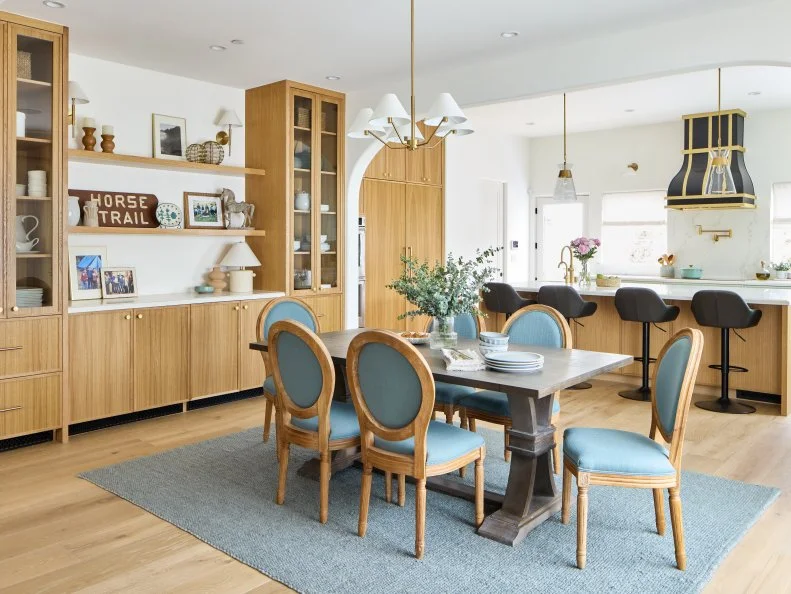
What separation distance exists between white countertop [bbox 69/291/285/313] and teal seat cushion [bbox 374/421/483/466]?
2.36m

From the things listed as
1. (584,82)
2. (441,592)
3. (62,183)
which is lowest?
(441,592)

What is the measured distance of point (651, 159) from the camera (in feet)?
27.2

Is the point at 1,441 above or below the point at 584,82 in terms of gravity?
below

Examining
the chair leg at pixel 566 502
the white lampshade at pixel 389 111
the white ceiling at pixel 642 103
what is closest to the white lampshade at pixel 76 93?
the white lampshade at pixel 389 111

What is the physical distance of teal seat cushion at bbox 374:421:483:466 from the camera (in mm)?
2639

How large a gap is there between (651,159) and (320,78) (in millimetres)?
4662

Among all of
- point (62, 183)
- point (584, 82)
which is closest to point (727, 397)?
point (584, 82)

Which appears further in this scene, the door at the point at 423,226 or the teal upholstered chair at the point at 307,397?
the door at the point at 423,226

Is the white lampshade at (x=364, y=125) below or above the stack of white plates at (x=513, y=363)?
above

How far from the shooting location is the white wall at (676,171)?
7.54 m

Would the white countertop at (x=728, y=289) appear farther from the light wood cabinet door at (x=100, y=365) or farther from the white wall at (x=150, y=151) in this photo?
the light wood cabinet door at (x=100, y=365)

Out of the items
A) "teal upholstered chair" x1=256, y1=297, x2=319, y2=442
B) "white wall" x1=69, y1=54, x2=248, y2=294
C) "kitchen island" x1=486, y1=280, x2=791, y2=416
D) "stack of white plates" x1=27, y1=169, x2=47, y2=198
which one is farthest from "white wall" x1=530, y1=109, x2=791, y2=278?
"stack of white plates" x1=27, y1=169, x2=47, y2=198

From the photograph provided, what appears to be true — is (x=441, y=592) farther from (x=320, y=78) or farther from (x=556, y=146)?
(x=556, y=146)

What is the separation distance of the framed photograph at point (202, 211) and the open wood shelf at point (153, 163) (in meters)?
0.20
